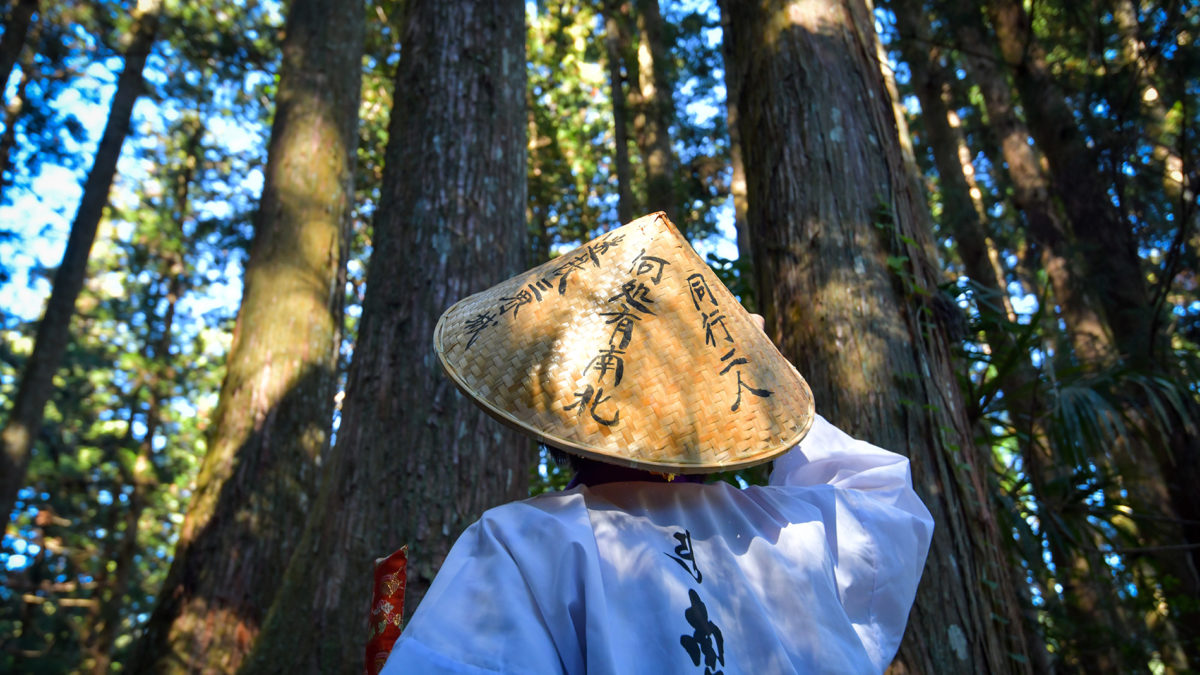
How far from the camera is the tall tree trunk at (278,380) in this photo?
16.9 feet

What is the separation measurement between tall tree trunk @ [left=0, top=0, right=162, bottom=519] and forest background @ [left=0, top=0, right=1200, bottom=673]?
0.10 feet

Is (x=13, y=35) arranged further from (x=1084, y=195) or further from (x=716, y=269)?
(x=1084, y=195)

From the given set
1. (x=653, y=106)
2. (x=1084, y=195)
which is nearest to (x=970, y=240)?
(x=1084, y=195)

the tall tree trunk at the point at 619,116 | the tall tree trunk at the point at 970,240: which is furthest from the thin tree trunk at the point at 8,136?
the tall tree trunk at the point at 970,240

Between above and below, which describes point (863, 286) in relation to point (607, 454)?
above

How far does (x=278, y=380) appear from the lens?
591 centimetres

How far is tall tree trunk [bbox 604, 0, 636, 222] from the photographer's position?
26.5 feet

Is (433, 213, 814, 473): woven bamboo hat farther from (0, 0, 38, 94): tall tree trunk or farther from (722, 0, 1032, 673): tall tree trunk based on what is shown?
(0, 0, 38, 94): tall tree trunk

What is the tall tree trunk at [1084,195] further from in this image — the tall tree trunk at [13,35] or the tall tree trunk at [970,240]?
the tall tree trunk at [13,35]

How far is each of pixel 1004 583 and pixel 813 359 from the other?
0.91 m

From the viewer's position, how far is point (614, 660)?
1270 millimetres

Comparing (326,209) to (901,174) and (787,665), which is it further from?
(787,665)

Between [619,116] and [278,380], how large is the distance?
16.1ft

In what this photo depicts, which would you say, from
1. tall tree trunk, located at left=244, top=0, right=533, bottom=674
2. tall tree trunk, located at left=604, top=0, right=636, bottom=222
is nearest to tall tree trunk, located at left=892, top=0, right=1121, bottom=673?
tall tree trunk, located at left=604, top=0, right=636, bottom=222
